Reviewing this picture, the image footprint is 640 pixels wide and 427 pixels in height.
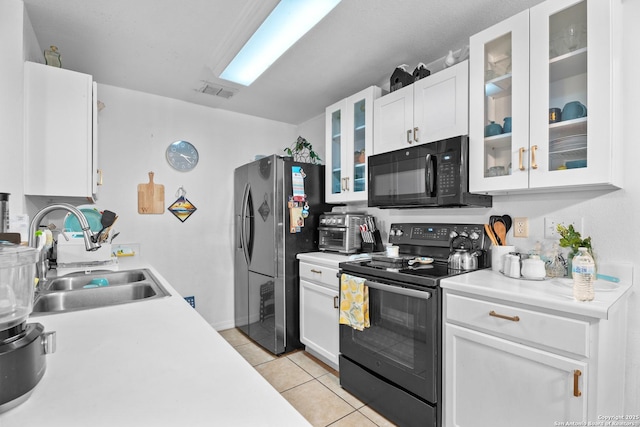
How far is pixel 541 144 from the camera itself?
1606 millimetres

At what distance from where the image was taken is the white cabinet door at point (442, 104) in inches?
76.2

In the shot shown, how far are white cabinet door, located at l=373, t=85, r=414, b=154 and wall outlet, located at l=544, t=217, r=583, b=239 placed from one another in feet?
3.14

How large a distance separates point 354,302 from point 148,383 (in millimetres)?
1533

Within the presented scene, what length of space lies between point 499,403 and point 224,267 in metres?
2.76

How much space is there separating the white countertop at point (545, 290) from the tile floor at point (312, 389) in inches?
39.1

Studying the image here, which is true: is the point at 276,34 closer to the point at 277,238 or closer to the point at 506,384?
the point at 277,238

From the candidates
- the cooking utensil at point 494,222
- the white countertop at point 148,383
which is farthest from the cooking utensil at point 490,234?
the white countertop at point 148,383

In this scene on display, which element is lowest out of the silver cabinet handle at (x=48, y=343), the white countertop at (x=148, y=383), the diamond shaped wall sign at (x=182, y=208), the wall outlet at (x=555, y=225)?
the white countertop at (x=148, y=383)

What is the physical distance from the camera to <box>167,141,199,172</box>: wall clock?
3.15 metres

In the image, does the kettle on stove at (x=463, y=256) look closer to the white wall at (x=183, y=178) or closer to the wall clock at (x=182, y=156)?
the white wall at (x=183, y=178)

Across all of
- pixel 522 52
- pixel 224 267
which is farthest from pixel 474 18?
pixel 224 267

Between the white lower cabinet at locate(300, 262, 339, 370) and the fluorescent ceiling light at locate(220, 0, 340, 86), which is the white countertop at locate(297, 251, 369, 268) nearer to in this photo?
the white lower cabinet at locate(300, 262, 339, 370)

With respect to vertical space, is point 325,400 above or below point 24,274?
below

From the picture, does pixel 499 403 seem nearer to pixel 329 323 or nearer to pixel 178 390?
pixel 329 323
